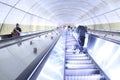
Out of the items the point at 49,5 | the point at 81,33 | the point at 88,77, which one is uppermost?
the point at 49,5

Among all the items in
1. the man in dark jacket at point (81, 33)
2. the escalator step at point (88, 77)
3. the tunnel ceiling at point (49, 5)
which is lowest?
the escalator step at point (88, 77)

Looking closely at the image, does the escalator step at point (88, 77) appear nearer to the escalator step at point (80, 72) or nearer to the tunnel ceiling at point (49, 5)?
the escalator step at point (80, 72)

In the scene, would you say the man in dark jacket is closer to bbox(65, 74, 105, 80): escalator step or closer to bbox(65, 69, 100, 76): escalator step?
bbox(65, 69, 100, 76): escalator step

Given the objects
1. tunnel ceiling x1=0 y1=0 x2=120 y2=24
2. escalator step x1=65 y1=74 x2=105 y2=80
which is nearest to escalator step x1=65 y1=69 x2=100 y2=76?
escalator step x1=65 y1=74 x2=105 y2=80

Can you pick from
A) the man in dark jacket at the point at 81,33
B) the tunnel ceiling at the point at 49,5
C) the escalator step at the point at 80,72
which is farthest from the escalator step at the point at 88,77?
the tunnel ceiling at the point at 49,5

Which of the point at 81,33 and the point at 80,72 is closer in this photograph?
the point at 80,72

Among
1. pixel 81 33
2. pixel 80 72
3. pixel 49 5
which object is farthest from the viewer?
pixel 49 5

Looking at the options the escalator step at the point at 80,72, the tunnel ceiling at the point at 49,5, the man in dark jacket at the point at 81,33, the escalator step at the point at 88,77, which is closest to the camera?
the escalator step at the point at 88,77

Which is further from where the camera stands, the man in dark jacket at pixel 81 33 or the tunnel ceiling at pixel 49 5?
the tunnel ceiling at pixel 49 5

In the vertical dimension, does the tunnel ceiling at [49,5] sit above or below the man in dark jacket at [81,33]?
above

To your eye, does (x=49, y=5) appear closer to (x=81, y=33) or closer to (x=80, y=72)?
(x=81, y=33)

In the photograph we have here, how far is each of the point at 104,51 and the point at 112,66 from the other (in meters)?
1.78

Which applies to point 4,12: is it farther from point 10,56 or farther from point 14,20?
point 10,56

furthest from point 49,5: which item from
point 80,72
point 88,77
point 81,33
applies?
point 88,77
